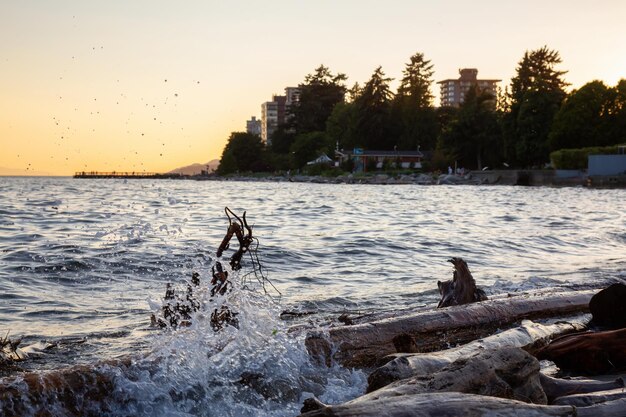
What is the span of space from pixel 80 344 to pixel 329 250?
9.51m

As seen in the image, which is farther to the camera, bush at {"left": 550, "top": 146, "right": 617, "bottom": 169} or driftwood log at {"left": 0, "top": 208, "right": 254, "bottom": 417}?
bush at {"left": 550, "top": 146, "right": 617, "bottom": 169}

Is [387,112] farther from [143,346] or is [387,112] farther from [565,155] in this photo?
[143,346]

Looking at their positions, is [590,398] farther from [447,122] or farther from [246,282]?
[447,122]

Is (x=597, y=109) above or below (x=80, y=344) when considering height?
above

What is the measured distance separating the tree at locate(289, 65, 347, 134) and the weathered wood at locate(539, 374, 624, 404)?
15126cm

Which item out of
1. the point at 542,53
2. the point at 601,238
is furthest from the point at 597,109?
the point at 601,238

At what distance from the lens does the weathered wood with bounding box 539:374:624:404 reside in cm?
493

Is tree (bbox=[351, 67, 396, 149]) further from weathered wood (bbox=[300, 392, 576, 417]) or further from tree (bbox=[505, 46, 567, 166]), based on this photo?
weathered wood (bbox=[300, 392, 576, 417])

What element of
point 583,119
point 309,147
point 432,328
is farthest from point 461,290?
point 309,147

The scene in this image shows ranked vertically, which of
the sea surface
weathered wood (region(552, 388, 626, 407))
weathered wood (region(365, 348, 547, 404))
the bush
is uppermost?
the bush

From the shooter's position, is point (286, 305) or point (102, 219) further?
point (102, 219)

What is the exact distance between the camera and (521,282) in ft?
38.3

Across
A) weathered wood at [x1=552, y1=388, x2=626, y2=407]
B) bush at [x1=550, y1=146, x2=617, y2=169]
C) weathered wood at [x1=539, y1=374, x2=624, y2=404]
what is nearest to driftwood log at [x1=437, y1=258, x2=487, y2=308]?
weathered wood at [x1=539, y1=374, x2=624, y2=404]

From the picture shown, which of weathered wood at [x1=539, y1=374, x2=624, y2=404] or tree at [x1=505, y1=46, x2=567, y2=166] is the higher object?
tree at [x1=505, y1=46, x2=567, y2=166]
